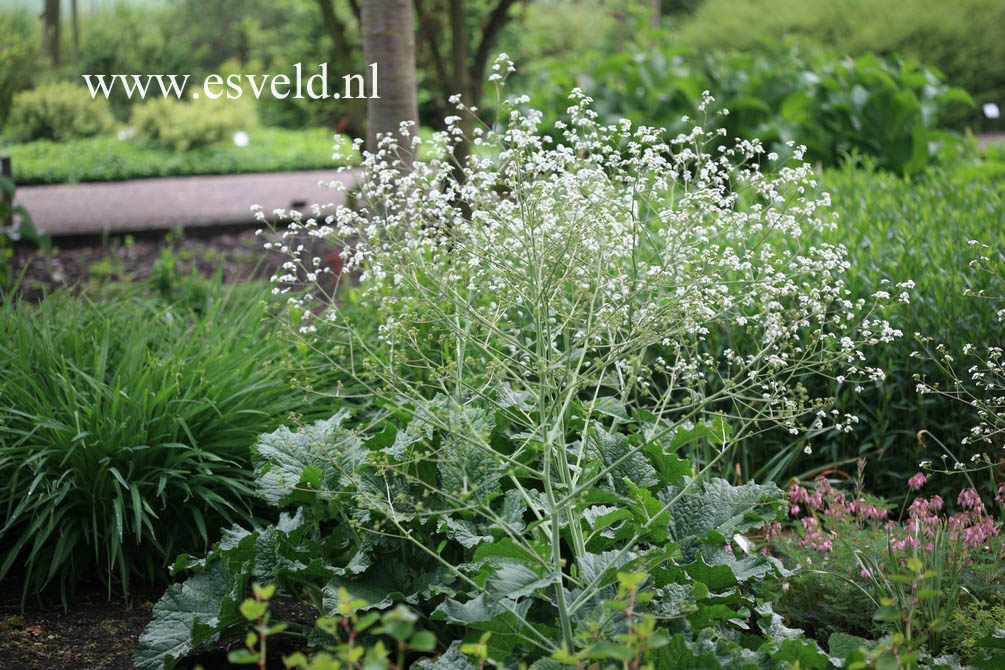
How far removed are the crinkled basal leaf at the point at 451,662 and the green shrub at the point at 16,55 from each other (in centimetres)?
993

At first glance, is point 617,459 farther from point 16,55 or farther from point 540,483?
point 16,55

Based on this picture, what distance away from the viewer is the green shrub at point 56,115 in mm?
14219

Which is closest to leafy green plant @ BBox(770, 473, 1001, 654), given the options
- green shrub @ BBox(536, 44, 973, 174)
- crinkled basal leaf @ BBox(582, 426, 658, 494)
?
crinkled basal leaf @ BBox(582, 426, 658, 494)

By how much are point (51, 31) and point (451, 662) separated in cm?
1786

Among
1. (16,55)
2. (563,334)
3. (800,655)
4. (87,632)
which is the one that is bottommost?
(87,632)

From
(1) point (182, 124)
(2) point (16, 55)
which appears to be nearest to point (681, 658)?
(2) point (16, 55)

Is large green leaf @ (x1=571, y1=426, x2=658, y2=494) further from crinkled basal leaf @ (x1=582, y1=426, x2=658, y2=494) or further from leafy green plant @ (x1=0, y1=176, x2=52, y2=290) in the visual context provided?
leafy green plant @ (x1=0, y1=176, x2=52, y2=290)

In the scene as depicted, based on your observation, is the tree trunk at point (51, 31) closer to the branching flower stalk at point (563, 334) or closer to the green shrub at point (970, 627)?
the branching flower stalk at point (563, 334)

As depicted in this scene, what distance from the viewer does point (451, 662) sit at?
2.04 meters

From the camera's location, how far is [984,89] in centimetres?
1489

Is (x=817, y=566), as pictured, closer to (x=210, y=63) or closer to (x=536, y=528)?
(x=536, y=528)

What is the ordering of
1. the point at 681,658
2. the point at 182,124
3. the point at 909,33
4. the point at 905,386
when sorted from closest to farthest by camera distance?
1. the point at 681,658
2. the point at 905,386
3. the point at 182,124
4. the point at 909,33

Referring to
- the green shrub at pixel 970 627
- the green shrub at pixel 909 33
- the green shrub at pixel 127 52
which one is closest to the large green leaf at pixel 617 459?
the green shrub at pixel 970 627

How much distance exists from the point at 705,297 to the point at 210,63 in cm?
1998
